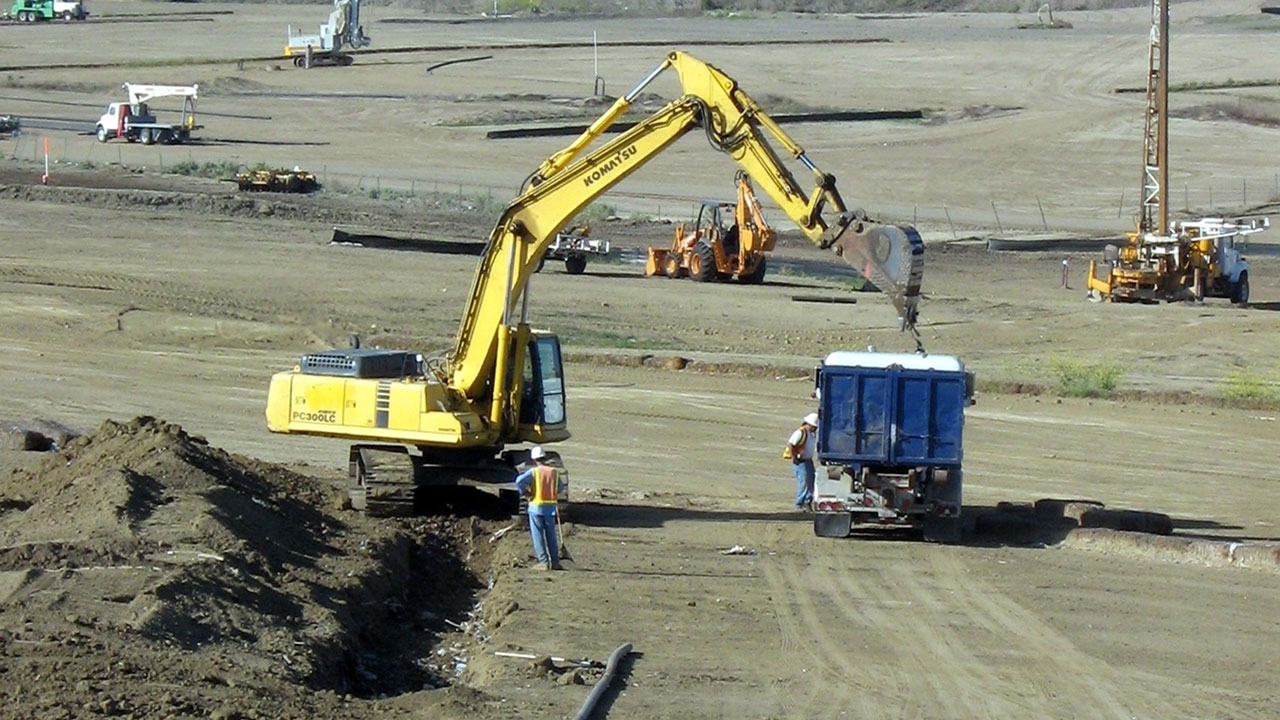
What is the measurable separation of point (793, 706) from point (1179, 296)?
3497 cm

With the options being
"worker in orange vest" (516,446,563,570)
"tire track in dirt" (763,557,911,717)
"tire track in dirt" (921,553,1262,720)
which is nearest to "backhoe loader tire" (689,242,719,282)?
"tire track in dirt" (763,557,911,717)

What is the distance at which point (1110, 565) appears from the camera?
2088 centimetres

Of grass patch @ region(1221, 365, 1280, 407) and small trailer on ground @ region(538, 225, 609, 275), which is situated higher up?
small trailer on ground @ region(538, 225, 609, 275)

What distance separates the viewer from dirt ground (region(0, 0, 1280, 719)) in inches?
601

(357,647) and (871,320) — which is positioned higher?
(871,320)

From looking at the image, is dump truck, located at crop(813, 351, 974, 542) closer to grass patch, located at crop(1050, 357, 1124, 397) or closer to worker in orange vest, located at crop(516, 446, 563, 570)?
worker in orange vest, located at crop(516, 446, 563, 570)

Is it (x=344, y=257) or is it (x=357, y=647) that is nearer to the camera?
(x=357, y=647)

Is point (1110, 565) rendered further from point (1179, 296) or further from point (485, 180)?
point (485, 180)

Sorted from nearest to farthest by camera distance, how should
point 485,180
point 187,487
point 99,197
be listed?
1. point 187,487
2. point 99,197
3. point 485,180

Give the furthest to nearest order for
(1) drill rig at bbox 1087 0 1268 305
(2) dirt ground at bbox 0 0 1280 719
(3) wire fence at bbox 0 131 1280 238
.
Result: (3) wire fence at bbox 0 131 1280 238 < (1) drill rig at bbox 1087 0 1268 305 < (2) dirt ground at bbox 0 0 1280 719

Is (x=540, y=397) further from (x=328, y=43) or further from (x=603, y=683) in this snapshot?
(x=328, y=43)

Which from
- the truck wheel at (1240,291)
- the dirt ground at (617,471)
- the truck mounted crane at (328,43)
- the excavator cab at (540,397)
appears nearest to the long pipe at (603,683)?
the dirt ground at (617,471)

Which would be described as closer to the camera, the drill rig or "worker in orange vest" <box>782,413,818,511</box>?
"worker in orange vest" <box>782,413,818,511</box>

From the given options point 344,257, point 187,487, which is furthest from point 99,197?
point 187,487
